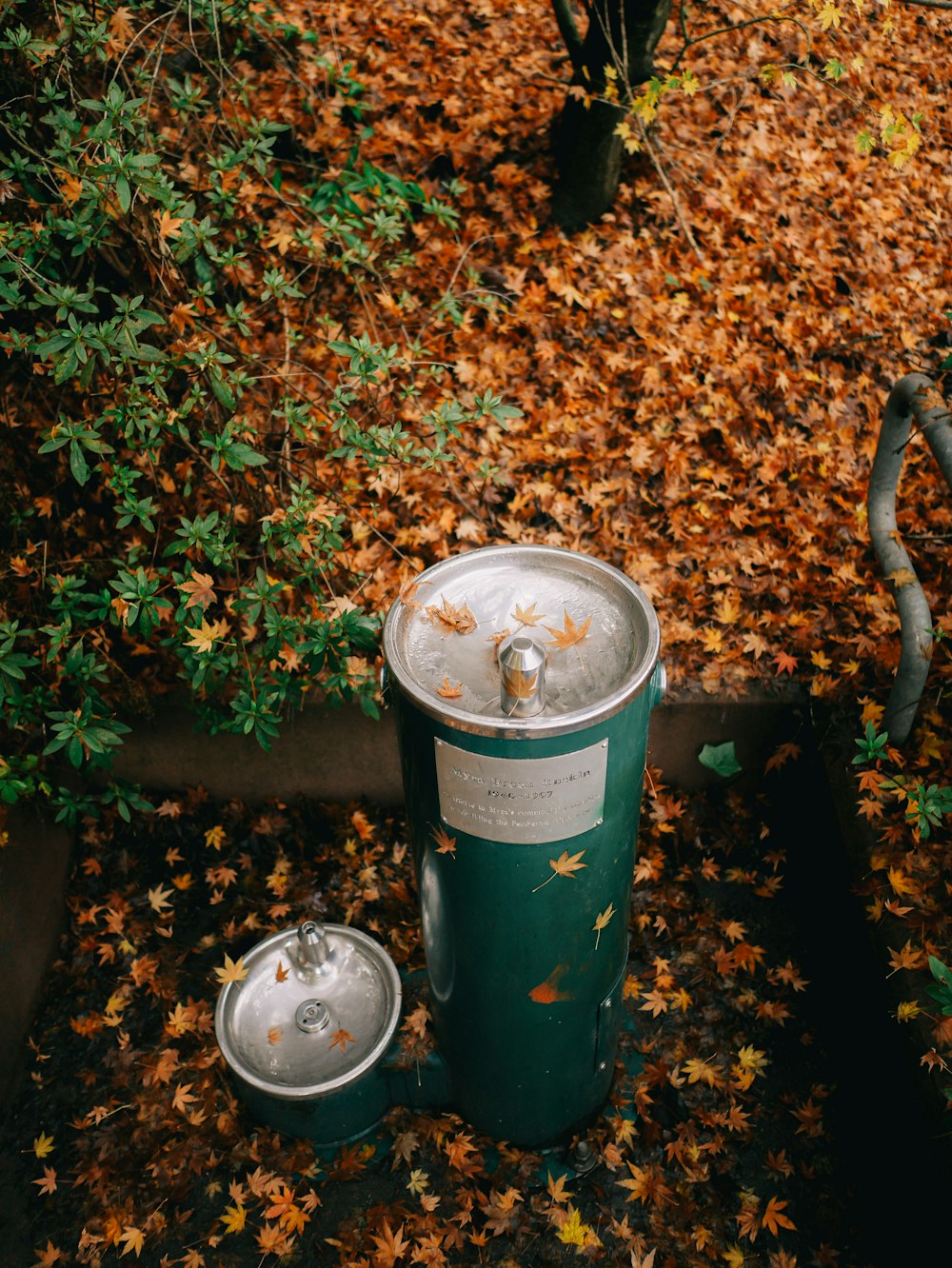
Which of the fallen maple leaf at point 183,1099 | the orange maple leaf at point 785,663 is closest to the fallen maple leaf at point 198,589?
the fallen maple leaf at point 183,1099

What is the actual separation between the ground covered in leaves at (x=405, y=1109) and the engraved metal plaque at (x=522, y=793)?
1.42m

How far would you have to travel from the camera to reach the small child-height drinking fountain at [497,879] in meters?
1.82

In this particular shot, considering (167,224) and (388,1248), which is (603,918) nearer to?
(388,1248)

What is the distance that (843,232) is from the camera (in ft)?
16.6

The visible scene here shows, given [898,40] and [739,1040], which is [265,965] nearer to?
[739,1040]

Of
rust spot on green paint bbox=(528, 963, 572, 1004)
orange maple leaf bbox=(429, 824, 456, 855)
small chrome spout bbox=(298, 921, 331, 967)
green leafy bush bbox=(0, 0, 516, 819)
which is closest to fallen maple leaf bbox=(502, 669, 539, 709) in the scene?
orange maple leaf bbox=(429, 824, 456, 855)

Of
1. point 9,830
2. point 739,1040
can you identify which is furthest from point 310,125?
point 739,1040

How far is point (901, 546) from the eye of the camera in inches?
120

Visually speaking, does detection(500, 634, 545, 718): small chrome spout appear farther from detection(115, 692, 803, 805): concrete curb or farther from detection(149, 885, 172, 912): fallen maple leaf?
Result: detection(149, 885, 172, 912): fallen maple leaf

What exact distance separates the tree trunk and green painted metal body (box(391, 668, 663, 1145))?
3.60 metres

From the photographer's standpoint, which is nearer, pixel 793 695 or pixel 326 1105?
pixel 326 1105

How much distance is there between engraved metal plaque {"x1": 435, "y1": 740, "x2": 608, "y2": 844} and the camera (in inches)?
70.2

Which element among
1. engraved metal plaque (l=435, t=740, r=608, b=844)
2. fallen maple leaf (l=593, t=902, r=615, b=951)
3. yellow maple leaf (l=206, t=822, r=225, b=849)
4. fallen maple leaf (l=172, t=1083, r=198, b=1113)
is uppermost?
engraved metal plaque (l=435, t=740, r=608, b=844)

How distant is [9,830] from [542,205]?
438cm
